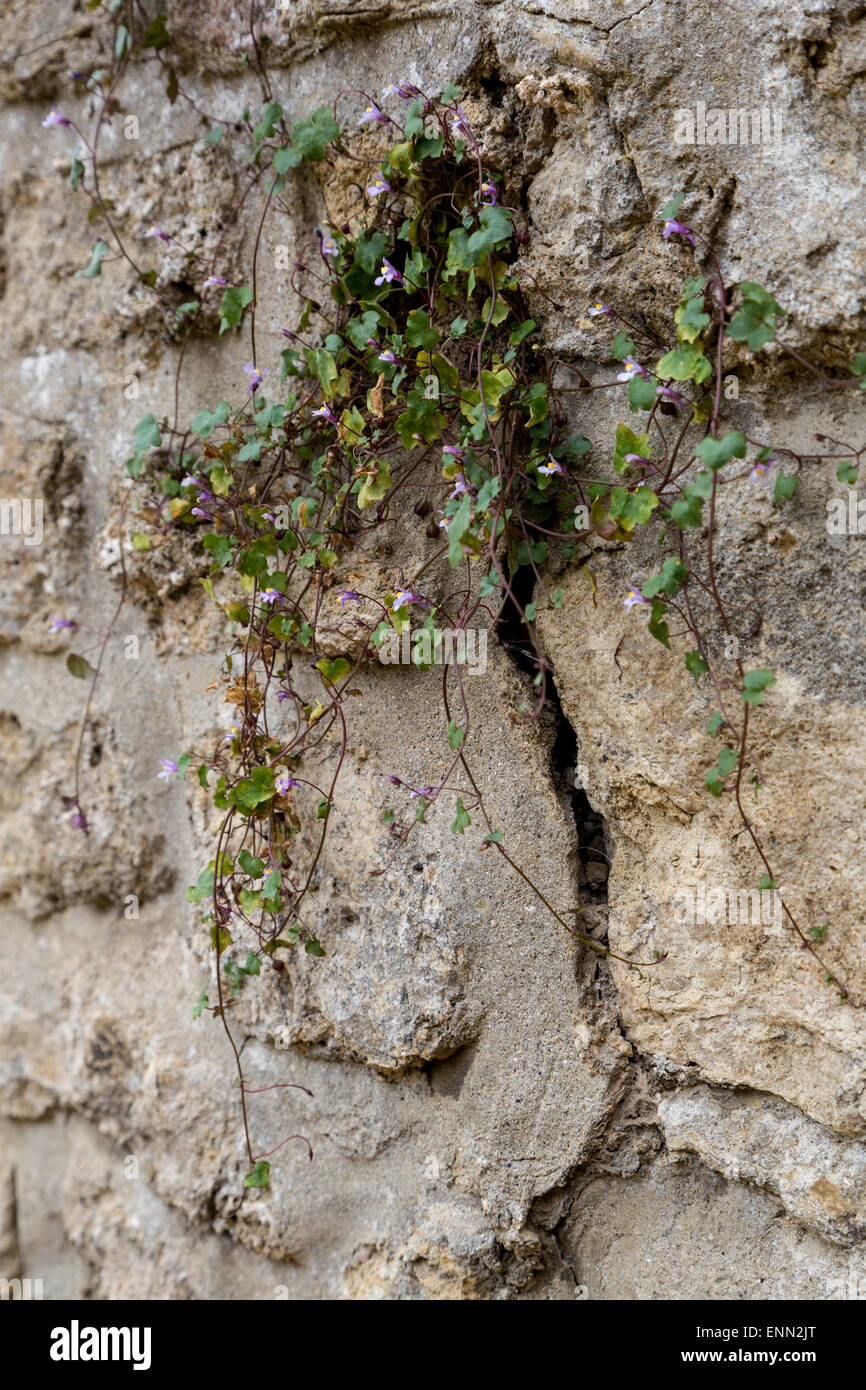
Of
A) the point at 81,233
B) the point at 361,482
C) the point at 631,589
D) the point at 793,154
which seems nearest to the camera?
the point at 793,154

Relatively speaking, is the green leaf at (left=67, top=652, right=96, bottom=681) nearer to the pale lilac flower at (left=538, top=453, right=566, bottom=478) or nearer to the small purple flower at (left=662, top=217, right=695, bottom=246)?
the pale lilac flower at (left=538, top=453, right=566, bottom=478)

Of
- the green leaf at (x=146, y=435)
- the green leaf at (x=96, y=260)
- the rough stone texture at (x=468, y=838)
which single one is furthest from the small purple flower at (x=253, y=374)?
the green leaf at (x=96, y=260)

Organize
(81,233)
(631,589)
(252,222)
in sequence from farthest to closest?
(81,233) < (252,222) < (631,589)

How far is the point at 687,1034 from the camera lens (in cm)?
139

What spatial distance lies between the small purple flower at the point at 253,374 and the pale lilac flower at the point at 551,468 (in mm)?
492

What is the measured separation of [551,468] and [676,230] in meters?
0.30

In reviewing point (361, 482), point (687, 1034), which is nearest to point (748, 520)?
point (361, 482)

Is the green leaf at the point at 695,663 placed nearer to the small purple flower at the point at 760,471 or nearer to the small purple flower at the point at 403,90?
the small purple flower at the point at 760,471

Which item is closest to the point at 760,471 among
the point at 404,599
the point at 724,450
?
the point at 724,450

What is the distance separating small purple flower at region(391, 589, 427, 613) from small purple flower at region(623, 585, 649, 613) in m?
0.29

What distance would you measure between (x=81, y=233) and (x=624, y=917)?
1509mm

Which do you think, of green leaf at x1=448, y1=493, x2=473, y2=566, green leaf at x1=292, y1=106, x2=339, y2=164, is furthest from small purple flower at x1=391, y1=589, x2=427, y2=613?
green leaf at x1=292, y1=106, x2=339, y2=164

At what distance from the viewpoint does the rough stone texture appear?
1.27 meters
